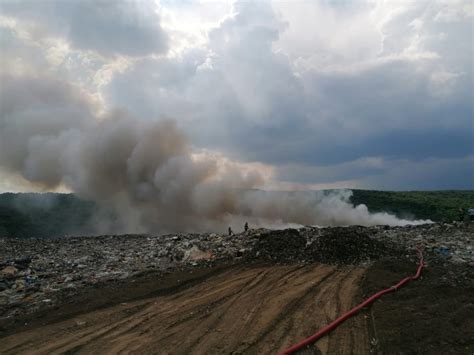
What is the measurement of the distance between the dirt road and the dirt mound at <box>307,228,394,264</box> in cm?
261

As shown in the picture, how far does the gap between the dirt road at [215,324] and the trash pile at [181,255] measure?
2071mm

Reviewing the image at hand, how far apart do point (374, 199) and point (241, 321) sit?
56.8 metres

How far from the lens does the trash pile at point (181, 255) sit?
9.30 m

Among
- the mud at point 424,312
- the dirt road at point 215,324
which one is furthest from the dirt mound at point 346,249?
the dirt road at point 215,324

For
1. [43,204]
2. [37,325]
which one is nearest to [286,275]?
[37,325]

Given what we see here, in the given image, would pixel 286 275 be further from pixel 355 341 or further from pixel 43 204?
pixel 43 204

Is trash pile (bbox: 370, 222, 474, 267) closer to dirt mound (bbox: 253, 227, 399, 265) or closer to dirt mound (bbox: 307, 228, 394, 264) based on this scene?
dirt mound (bbox: 253, 227, 399, 265)

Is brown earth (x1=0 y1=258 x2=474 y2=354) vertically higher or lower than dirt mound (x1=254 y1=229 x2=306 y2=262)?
lower

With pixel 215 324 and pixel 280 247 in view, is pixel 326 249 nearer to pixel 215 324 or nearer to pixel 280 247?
pixel 280 247

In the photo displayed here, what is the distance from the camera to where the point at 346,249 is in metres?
11.7

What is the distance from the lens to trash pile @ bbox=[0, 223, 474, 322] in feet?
30.5

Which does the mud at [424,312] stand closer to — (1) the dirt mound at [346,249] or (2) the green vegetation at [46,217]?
(1) the dirt mound at [346,249]

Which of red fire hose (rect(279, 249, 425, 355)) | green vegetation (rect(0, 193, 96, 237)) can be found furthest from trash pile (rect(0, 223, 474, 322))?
green vegetation (rect(0, 193, 96, 237))

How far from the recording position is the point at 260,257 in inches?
464
